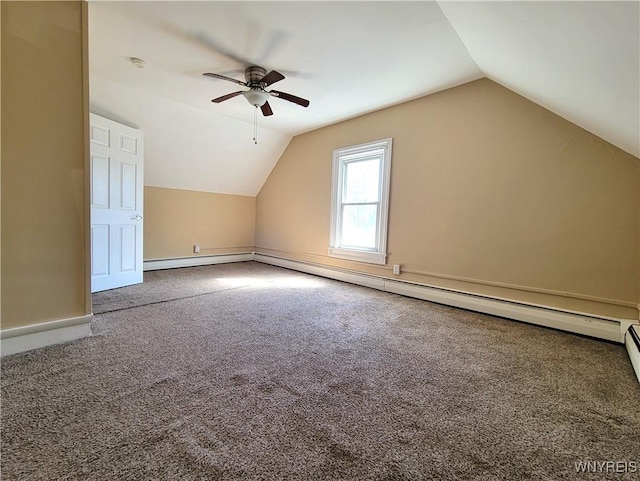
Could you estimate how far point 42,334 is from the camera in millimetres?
1925

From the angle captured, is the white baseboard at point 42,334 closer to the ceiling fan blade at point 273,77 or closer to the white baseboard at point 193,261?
the ceiling fan blade at point 273,77

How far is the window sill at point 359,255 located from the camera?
153 inches

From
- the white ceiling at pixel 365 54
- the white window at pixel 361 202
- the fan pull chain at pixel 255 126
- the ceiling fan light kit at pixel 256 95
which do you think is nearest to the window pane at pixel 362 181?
the white window at pixel 361 202

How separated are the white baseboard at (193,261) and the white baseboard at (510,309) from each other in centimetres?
272

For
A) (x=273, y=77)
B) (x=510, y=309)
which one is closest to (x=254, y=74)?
(x=273, y=77)

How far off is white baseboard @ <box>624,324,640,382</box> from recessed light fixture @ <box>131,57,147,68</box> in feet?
15.4

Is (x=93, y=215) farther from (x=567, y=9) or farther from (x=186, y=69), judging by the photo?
(x=567, y=9)

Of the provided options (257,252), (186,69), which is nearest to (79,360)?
(186,69)

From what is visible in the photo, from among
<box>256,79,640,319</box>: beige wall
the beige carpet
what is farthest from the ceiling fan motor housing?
the beige carpet

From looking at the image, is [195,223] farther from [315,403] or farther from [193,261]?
[315,403]

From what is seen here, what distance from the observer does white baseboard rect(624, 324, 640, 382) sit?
5.88 ft

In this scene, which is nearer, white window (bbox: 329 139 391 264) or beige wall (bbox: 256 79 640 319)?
beige wall (bbox: 256 79 640 319)

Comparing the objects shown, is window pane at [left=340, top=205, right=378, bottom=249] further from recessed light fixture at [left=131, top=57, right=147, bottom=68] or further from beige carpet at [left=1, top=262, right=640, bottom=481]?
recessed light fixture at [left=131, top=57, right=147, bottom=68]

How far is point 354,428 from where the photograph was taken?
49.6 inches
